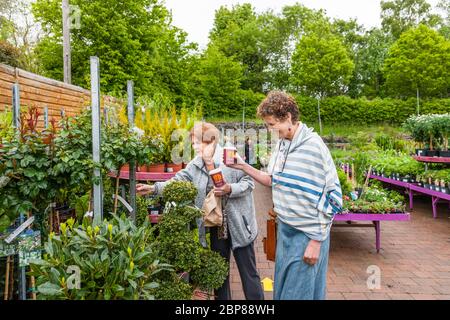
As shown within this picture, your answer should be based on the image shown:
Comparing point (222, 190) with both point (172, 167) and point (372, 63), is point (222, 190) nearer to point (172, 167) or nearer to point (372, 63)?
point (172, 167)

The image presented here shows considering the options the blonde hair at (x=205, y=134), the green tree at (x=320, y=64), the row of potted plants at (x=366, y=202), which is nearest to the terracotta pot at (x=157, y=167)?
the blonde hair at (x=205, y=134)

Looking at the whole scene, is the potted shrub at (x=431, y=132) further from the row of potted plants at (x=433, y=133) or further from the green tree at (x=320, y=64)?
the green tree at (x=320, y=64)

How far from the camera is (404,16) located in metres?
36.3

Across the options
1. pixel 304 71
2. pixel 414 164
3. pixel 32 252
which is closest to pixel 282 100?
pixel 32 252

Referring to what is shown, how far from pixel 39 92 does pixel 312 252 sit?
22.5 feet

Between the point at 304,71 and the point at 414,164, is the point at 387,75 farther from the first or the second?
the point at 414,164

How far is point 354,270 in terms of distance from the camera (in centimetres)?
439

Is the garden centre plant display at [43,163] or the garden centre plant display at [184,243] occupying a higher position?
the garden centre plant display at [43,163]

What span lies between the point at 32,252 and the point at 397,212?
4428 mm

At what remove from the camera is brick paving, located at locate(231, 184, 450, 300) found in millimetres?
3725

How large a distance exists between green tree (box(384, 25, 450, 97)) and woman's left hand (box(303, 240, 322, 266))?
28220 mm

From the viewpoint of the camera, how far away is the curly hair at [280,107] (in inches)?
88.4

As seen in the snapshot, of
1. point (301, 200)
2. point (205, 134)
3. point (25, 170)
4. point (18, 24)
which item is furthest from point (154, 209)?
point (18, 24)
